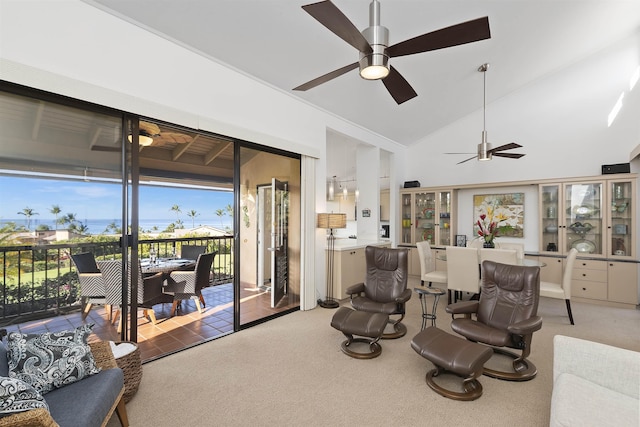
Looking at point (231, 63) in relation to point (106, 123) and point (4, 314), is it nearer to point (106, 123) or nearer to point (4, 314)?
point (106, 123)

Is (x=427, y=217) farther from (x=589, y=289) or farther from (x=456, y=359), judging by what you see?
(x=456, y=359)

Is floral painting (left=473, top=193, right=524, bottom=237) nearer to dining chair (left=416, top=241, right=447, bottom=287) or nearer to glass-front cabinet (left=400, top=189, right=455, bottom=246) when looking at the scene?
glass-front cabinet (left=400, top=189, right=455, bottom=246)

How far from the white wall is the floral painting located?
4.31 metres

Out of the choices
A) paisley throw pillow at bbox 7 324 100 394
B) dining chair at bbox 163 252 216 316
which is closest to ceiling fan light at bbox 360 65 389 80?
paisley throw pillow at bbox 7 324 100 394

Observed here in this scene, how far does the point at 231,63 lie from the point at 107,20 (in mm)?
1187

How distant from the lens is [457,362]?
7.61 ft

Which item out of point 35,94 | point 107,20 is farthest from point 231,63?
point 35,94

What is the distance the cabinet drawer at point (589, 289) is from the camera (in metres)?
4.82

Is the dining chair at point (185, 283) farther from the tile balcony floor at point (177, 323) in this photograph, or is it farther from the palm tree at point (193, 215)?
the palm tree at point (193, 215)

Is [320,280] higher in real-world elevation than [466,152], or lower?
lower

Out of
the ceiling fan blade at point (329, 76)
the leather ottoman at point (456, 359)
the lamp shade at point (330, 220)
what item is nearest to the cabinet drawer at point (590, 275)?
the leather ottoman at point (456, 359)

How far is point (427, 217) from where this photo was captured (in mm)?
6801

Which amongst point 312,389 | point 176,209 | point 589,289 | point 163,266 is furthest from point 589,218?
→ point 176,209

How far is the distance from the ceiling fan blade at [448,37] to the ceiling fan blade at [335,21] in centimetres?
25
